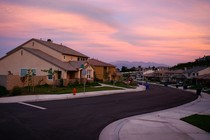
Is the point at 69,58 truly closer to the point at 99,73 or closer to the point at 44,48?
the point at 44,48

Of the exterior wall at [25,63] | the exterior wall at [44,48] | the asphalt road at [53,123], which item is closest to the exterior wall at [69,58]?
the exterior wall at [44,48]

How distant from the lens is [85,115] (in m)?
16.7

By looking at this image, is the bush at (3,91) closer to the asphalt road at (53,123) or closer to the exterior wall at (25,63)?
the asphalt road at (53,123)

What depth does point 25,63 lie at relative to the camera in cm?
4044

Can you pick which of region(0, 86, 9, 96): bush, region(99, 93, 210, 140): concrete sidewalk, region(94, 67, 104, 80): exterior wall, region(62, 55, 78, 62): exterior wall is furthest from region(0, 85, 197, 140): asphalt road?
region(94, 67, 104, 80): exterior wall

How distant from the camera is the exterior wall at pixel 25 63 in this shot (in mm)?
39906

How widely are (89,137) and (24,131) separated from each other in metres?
2.91

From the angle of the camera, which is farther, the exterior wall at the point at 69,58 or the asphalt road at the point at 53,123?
the exterior wall at the point at 69,58

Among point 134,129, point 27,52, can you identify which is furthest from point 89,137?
point 27,52

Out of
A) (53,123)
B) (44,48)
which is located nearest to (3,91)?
(53,123)

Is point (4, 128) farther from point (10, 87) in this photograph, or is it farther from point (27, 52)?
point (27, 52)

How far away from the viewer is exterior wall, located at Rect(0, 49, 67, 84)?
3991 centimetres

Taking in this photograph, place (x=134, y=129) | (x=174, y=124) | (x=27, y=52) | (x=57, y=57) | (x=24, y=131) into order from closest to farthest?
(x=24, y=131) → (x=134, y=129) → (x=174, y=124) → (x=27, y=52) → (x=57, y=57)

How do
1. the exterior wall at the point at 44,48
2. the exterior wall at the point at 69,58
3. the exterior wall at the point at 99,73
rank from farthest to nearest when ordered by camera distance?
the exterior wall at the point at 99,73, the exterior wall at the point at 69,58, the exterior wall at the point at 44,48
